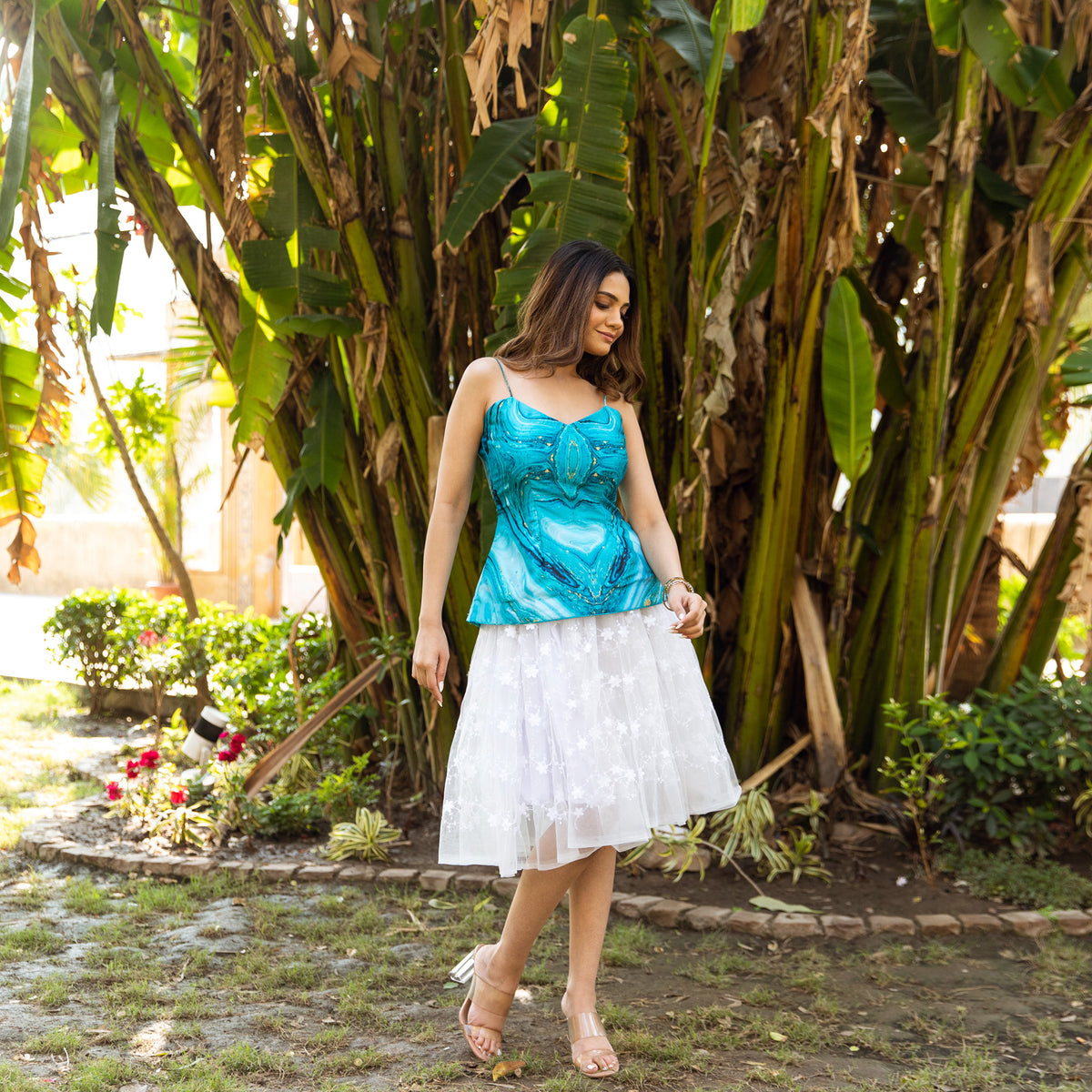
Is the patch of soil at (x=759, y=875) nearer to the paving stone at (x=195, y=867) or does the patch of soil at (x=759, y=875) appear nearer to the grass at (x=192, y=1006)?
the paving stone at (x=195, y=867)

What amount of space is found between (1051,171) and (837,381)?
3.48 ft

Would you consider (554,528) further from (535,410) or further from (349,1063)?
(349,1063)

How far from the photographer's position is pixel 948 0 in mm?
3133

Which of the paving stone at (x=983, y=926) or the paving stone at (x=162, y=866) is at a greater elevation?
the paving stone at (x=983, y=926)

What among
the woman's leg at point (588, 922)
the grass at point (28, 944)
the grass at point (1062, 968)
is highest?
the woman's leg at point (588, 922)

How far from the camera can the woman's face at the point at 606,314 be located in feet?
7.53

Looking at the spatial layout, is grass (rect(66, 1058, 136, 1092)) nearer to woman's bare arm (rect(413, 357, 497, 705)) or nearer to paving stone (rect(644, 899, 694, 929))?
woman's bare arm (rect(413, 357, 497, 705))

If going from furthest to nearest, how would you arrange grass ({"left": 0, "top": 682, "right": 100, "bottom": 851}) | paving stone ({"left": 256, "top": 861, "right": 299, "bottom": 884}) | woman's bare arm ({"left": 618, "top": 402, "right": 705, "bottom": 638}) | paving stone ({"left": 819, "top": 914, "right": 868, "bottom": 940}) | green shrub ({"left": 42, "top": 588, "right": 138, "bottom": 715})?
green shrub ({"left": 42, "top": 588, "right": 138, "bottom": 715}), grass ({"left": 0, "top": 682, "right": 100, "bottom": 851}), paving stone ({"left": 256, "top": 861, "right": 299, "bottom": 884}), paving stone ({"left": 819, "top": 914, "right": 868, "bottom": 940}), woman's bare arm ({"left": 618, "top": 402, "right": 705, "bottom": 638})

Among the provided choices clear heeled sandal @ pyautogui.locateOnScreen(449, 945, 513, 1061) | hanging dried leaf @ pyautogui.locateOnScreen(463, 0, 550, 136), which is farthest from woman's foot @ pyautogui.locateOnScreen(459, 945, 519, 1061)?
hanging dried leaf @ pyautogui.locateOnScreen(463, 0, 550, 136)

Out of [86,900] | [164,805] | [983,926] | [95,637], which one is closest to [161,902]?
[86,900]

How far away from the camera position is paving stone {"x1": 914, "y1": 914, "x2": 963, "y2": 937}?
10.3 ft

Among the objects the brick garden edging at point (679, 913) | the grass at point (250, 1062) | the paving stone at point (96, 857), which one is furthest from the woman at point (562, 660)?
the paving stone at point (96, 857)

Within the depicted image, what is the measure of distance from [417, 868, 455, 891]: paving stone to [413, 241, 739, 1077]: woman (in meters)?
1.09

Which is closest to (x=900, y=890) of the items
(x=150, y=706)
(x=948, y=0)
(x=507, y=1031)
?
(x=507, y=1031)
